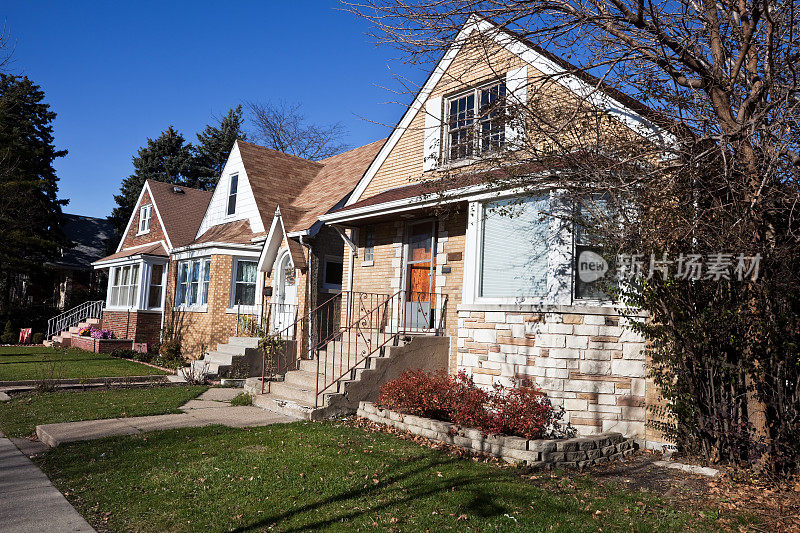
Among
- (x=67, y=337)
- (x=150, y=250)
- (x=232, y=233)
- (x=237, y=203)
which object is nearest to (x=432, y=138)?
(x=232, y=233)

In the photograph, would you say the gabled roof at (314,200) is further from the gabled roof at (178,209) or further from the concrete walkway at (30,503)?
the concrete walkway at (30,503)

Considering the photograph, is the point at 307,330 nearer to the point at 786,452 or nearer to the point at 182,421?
the point at 182,421

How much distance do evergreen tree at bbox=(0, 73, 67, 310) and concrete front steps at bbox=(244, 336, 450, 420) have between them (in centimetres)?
1836

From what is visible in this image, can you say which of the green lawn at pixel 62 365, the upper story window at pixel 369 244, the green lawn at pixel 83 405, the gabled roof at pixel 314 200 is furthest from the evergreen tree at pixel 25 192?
the upper story window at pixel 369 244

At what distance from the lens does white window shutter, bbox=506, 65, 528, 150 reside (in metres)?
7.88

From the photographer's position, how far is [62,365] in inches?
604

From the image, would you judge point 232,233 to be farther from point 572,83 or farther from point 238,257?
point 572,83

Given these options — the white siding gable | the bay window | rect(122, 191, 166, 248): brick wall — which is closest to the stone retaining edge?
the bay window

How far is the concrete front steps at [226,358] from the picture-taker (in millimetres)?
13727

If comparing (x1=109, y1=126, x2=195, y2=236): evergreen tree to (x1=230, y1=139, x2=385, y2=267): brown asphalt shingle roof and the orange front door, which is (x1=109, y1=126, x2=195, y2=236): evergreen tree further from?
the orange front door

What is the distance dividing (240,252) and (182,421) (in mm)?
8840

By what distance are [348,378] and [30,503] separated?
17.3 feet

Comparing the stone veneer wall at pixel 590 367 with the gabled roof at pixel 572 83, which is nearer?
the gabled roof at pixel 572 83

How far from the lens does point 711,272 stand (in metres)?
6.82
